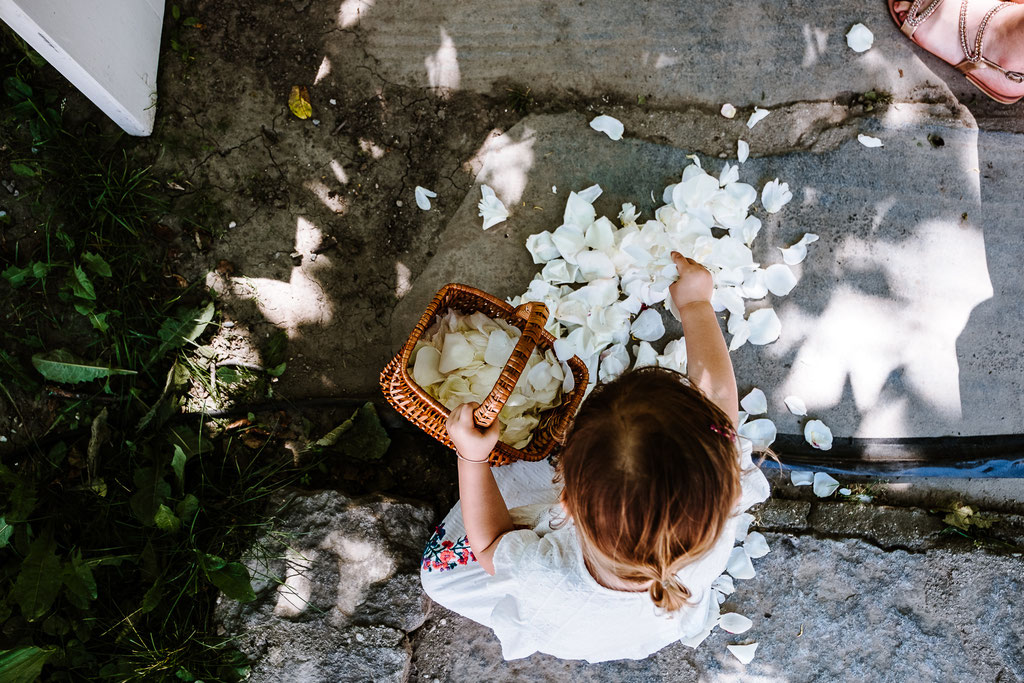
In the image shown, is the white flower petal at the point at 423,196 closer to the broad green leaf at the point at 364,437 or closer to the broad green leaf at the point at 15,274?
Result: the broad green leaf at the point at 364,437

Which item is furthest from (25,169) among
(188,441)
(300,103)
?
(188,441)

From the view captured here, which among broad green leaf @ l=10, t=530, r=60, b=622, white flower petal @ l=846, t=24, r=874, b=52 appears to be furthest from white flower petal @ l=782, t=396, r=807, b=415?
broad green leaf @ l=10, t=530, r=60, b=622

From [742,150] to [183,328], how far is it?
7.67ft

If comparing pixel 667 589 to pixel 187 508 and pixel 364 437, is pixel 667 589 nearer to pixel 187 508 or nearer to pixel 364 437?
pixel 364 437

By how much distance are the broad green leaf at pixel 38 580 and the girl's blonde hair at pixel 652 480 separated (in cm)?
187

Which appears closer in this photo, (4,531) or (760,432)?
(4,531)

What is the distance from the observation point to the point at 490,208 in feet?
8.08

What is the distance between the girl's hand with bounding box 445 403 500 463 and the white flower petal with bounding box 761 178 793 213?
1.55 m

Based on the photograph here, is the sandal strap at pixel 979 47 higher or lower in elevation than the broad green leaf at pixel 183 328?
higher

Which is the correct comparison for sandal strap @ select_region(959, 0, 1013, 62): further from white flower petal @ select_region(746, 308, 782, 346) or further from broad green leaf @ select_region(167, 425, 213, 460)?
broad green leaf @ select_region(167, 425, 213, 460)

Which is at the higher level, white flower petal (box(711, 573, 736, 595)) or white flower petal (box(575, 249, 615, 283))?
white flower petal (box(575, 249, 615, 283))

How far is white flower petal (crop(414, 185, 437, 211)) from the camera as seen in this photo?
249 cm

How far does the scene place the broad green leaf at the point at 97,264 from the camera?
226cm

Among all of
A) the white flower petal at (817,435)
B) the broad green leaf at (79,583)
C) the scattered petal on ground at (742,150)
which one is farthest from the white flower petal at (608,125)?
the broad green leaf at (79,583)
